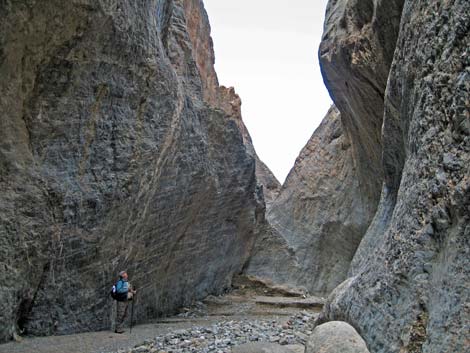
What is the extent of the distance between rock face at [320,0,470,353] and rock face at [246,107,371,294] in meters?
15.0

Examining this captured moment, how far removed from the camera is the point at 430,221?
461 cm

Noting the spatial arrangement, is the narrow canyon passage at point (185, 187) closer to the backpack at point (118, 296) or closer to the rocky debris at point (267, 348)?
the rocky debris at point (267, 348)

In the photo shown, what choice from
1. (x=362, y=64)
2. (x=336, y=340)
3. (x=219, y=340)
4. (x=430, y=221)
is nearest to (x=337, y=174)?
(x=362, y=64)

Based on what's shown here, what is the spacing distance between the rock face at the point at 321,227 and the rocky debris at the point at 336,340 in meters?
15.2

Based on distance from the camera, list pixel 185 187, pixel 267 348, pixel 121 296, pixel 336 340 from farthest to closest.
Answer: pixel 185 187 → pixel 121 296 → pixel 267 348 → pixel 336 340

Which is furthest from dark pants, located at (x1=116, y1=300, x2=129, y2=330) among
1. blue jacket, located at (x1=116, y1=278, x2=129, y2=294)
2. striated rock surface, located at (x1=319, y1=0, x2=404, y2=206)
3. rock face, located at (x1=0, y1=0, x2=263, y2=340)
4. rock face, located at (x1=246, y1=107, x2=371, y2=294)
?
rock face, located at (x1=246, y1=107, x2=371, y2=294)

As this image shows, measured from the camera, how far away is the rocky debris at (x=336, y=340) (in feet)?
16.3

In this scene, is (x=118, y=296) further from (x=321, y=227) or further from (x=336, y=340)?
(x=321, y=227)

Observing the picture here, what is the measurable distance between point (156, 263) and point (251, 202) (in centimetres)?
602

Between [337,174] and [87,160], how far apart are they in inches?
562

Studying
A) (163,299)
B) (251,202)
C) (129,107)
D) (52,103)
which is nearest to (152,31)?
(129,107)

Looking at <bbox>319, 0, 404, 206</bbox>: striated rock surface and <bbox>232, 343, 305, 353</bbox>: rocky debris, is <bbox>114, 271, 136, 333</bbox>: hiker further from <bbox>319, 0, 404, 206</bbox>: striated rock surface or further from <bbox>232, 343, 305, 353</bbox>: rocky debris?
<bbox>319, 0, 404, 206</bbox>: striated rock surface

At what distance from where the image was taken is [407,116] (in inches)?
249

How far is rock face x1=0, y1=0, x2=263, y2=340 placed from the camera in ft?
29.3
